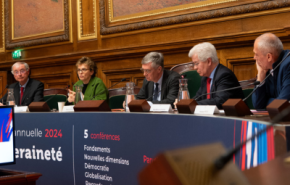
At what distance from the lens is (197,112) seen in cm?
168

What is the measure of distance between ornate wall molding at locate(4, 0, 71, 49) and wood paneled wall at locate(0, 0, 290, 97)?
3.2 inches

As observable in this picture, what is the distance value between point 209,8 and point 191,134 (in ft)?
9.11

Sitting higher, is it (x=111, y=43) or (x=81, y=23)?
(x=81, y=23)

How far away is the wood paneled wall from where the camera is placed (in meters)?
3.72

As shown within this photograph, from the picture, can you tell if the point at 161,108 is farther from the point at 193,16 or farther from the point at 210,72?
the point at 193,16

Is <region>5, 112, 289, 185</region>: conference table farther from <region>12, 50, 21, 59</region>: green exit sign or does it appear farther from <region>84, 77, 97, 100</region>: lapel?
<region>12, 50, 21, 59</region>: green exit sign

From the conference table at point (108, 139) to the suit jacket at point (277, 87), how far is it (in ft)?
3.39

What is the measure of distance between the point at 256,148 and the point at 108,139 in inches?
46.4

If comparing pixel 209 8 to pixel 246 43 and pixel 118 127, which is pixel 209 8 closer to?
pixel 246 43

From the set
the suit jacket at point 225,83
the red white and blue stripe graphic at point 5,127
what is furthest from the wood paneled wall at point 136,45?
the red white and blue stripe graphic at point 5,127

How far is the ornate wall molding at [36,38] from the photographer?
5.29 m

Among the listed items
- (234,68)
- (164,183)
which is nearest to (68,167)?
(164,183)

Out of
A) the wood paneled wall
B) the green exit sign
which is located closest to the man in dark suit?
the wood paneled wall

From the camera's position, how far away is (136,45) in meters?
4.55
